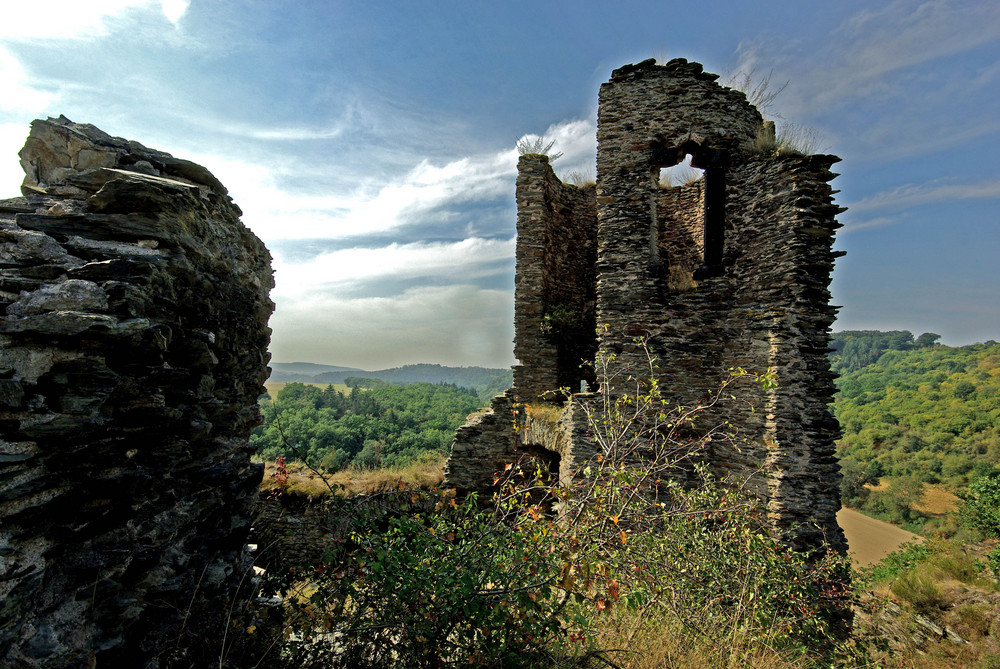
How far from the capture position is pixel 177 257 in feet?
8.93

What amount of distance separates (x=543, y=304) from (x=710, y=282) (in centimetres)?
412

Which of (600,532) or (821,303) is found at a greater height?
(821,303)

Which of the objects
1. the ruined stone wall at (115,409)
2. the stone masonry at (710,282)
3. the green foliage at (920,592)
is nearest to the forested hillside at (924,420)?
the green foliage at (920,592)

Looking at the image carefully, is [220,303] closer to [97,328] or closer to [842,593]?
[97,328]

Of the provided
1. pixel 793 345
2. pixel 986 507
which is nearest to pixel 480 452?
pixel 793 345

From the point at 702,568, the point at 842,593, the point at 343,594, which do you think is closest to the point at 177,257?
the point at 343,594

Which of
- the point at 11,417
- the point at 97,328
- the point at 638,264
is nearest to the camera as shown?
the point at 11,417

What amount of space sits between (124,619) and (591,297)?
10570 mm

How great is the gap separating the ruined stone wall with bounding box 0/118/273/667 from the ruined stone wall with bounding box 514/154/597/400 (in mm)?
7311

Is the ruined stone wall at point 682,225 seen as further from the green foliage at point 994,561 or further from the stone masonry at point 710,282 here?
the green foliage at point 994,561

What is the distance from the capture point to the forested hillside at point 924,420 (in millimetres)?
35688

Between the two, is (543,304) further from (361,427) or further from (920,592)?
(361,427)

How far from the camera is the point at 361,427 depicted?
36656 mm

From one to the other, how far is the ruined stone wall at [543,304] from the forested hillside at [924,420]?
56.7 feet
